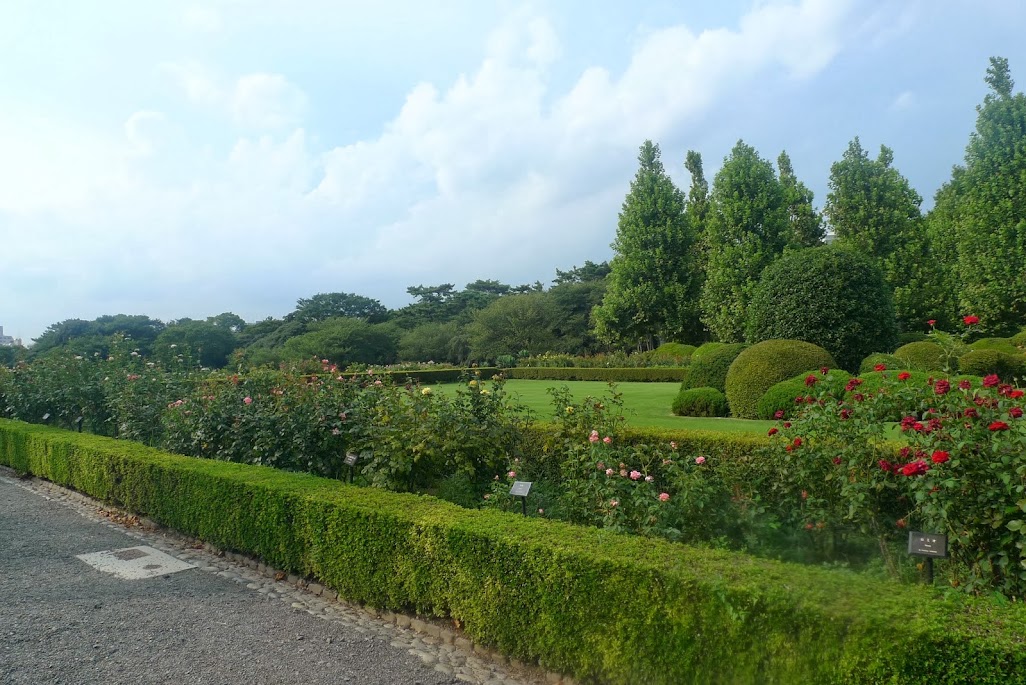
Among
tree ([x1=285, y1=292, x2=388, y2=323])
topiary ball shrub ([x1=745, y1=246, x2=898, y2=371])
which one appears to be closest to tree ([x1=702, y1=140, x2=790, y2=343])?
topiary ball shrub ([x1=745, y1=246, x2=898, y2=371])

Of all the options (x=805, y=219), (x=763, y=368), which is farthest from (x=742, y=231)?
(x=763, y=368)

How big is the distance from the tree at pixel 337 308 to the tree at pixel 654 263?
88.5ft

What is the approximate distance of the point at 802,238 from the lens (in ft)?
96.7

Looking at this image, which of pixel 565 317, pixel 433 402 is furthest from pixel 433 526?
pixel 565 317

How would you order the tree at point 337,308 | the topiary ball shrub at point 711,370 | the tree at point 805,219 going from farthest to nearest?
1. the tree at point 337,308
2. the tree at point 805,219
3. the topiary ball shrub at point 711,370

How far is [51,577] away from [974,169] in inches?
1114

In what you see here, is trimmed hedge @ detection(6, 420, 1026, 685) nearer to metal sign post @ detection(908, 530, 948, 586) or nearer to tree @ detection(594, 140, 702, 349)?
metal sign post @ detection(908, 530, 948, 586)

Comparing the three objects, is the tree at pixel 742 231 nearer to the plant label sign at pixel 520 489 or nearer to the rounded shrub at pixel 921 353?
the rounded shrub at pixel 921 353

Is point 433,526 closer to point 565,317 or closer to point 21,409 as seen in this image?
point 21,409

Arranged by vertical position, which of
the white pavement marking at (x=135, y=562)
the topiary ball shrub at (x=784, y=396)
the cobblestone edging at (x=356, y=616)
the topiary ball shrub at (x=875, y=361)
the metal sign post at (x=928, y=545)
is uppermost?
the topiary ball shrub at (x=875, y=361)

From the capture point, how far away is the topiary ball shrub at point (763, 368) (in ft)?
35.0

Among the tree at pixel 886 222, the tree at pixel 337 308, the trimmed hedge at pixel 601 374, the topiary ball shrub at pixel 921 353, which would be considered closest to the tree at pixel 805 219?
the tree at pixel 886 222

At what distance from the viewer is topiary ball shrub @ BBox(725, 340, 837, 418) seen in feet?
35.0

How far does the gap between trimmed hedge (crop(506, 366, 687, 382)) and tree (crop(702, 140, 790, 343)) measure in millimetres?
5324
